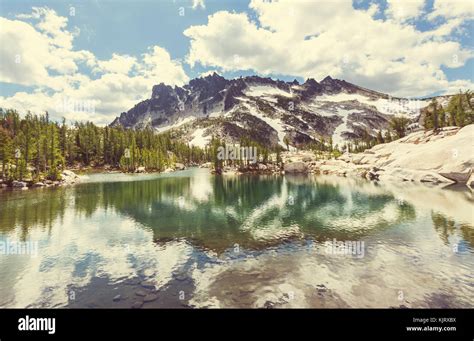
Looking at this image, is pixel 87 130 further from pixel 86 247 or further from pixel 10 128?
pixel 86 247

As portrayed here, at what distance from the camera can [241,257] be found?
2895 centimetres

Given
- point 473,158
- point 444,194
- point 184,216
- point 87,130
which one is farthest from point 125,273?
point 87,130

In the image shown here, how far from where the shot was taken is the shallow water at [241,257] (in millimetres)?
20734

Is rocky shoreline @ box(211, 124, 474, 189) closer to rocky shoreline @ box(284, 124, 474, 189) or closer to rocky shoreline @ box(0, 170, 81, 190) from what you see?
rocky shoreline @ box(284, 124, 474, 189)

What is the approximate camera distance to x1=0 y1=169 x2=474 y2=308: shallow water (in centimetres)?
2073

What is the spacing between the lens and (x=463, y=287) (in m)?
21.4

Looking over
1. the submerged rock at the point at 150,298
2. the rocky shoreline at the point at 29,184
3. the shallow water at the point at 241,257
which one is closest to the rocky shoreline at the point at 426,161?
the shallow water at the point at 241,257

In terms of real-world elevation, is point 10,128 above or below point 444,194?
above

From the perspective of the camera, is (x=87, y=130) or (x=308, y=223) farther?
(x=87, y=130)

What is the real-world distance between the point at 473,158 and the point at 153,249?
8939 centimetres

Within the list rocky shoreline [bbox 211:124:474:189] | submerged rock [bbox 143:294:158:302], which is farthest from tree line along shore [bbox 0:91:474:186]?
submerged rock [bbox 143:294:158:302]

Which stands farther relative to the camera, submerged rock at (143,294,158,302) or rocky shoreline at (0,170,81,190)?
rocky shoreline at (0,170,81,190)
